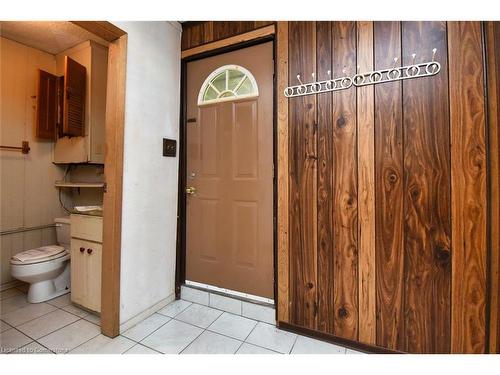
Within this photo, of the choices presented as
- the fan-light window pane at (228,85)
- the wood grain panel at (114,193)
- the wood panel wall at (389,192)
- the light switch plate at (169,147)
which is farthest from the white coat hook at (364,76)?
the wood grain panel at (114,193)

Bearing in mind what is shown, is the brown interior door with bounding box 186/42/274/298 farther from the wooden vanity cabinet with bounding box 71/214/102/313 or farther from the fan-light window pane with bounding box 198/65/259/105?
the wooden vanity cabinet with bounding box 71/214/102/313

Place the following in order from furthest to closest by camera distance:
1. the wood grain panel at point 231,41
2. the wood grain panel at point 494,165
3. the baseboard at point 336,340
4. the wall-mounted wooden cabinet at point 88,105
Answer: the wall-mounted wooden cabinet at point 88,105
the wood grain panel at point 231,41
the baseboard at point 336,340
the wood grain panel at point 494,165

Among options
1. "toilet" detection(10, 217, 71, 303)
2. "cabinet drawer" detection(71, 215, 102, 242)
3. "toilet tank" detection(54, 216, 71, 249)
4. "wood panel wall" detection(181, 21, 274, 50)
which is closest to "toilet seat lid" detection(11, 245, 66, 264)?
"toilet" detection(10, 217, 71, 303)

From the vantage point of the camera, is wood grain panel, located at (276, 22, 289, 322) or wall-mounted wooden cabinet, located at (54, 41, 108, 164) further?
wall-mounted wooden cabinet, located at (54, 41, 108, 164)

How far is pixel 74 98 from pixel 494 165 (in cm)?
324

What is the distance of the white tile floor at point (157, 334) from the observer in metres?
1.42

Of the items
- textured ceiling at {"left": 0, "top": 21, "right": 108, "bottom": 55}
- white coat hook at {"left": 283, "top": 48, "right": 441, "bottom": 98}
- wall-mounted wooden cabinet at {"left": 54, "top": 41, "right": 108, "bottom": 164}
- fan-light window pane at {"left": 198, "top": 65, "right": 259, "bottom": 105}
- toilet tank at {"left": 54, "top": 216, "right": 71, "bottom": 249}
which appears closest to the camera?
white coat hook at {"left": 283, "top": 48, "right": 441, "bottom": 98}

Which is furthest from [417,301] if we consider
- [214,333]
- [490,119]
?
[214,333]

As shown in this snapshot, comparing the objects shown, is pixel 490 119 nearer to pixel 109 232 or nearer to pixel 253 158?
pixel 253 158

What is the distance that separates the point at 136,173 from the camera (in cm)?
168

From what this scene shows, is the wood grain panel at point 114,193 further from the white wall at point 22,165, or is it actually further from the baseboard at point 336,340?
the white wall at point 22,165

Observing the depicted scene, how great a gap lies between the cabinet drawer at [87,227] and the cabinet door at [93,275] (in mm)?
59

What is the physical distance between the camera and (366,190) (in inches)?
55.1

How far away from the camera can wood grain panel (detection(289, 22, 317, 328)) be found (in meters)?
1.55
